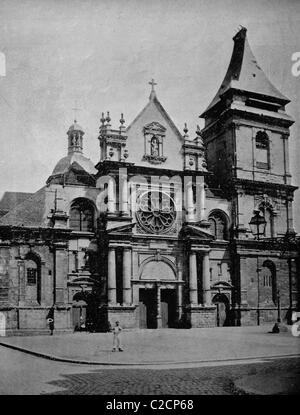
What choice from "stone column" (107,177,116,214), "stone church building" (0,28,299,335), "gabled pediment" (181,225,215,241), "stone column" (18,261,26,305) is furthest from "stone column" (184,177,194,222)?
"stone column" (18,261,26,305)

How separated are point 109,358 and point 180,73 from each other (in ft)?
39.9

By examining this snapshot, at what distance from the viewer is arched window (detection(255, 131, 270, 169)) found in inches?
1601

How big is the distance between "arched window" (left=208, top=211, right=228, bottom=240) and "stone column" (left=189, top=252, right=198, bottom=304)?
3227mm

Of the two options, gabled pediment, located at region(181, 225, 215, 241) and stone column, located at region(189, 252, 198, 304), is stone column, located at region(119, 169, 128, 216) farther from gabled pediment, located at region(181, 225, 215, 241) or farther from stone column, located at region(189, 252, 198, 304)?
stone column, located at region(189, 252, 198, 304)

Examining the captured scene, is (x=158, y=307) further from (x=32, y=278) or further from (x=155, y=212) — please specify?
(x=32, y=278)

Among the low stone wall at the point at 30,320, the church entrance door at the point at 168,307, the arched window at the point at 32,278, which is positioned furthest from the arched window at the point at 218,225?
the arched window at the point at 32,278

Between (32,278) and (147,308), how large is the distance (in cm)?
762

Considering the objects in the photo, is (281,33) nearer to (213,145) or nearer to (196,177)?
(196,177)

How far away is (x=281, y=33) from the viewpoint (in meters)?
16.7

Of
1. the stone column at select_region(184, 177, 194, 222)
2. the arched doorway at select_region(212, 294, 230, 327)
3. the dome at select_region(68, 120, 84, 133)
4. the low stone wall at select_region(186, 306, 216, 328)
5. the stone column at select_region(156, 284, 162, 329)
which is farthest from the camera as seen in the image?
the dome at select_region(68, 120, 84, 133)

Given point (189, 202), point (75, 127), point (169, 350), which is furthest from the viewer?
point (75, 127)

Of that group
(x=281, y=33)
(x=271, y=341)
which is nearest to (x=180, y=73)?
(x=281, y=33)

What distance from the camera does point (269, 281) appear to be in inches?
1535

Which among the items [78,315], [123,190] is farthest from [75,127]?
[78,315]
